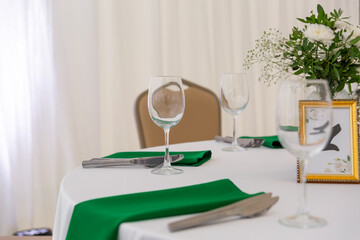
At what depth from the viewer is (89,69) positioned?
361 cm

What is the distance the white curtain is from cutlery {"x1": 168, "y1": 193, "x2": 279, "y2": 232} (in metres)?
2.62

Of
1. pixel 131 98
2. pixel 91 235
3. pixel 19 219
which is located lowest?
pixel 19 219

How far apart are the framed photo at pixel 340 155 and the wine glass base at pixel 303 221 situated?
12.6 inches

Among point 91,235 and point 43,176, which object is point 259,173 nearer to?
point 91,235

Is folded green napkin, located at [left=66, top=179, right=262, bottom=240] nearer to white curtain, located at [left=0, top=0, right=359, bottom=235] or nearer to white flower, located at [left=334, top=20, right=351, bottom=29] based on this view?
white flower, located at [left=334, top=20, right=351, bottom=29]

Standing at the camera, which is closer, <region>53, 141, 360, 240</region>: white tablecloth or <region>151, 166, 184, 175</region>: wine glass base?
<region>53, 141, 360, 240</region>: white tablecloth

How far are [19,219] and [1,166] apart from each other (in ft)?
1.25

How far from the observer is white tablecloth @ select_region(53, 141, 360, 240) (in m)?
0.87

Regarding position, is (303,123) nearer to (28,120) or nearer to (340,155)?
(340,155)

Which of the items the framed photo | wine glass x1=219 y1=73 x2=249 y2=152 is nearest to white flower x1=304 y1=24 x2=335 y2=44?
the framed photo

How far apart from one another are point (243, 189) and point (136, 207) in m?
0.30

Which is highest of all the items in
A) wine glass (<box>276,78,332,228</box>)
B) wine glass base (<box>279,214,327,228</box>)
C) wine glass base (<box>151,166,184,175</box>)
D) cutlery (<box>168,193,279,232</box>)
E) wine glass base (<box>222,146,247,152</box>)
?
wine glass (<box>276,78,332,228</box>)

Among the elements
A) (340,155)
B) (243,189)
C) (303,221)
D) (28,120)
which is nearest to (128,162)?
(243,189)

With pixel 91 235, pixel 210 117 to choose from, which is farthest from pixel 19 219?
pixel 91 235
